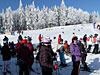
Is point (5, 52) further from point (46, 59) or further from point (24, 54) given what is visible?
point (46, 59)

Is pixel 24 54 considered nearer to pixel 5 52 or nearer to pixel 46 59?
pixel 46 59

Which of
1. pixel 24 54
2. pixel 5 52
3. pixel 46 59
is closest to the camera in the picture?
pixel 46 59

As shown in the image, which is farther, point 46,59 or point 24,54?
point 24,54

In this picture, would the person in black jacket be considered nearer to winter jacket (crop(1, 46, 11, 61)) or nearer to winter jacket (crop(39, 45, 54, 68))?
winter jacket (crop(39, 45, 54, 68))

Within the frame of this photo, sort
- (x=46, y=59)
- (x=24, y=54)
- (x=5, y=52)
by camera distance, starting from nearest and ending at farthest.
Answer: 1. (x=46, y=59)
2. (x=24, y=54)
3. (x=5, y=52)

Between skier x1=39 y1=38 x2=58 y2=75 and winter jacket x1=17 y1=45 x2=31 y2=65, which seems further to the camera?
winter jacket x1=17 y1=45 x2=31 y2=65

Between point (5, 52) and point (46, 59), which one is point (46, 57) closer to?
point (46, 59)

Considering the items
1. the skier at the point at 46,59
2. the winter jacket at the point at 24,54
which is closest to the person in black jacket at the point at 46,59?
the skier at the point at 46,59

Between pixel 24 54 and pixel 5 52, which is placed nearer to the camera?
pixel 24 54

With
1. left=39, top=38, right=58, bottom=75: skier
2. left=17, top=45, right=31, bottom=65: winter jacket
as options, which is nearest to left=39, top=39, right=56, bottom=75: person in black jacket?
left=39, top=38, right=58, bottom=75: skier

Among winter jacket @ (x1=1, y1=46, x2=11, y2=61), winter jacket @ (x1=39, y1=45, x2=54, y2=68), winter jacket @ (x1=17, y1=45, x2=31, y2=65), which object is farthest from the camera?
winter jacket @ (x1=1, y1=46, x2=11, y2=61)

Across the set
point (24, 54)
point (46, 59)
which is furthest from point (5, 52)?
point (46, 59)

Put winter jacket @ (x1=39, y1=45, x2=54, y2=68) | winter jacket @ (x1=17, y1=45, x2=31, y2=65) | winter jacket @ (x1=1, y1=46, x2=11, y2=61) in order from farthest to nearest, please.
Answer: winter jacket @ (x1=1, y1=46, x2=11, y2=61), winter jacket @ (x1=17, y1=45, x2=31, y2=65), winter jacket @ (x1=39, y1=45, x2=54, y2=68)

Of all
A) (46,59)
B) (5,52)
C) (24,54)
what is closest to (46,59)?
(46,59)
